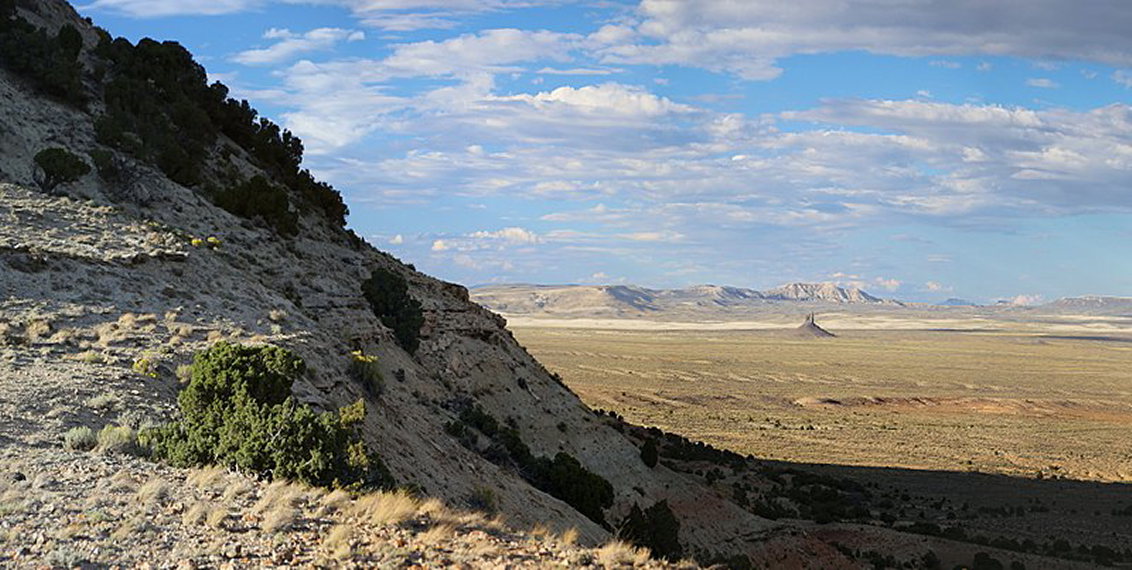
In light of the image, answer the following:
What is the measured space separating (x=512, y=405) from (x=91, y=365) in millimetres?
16665

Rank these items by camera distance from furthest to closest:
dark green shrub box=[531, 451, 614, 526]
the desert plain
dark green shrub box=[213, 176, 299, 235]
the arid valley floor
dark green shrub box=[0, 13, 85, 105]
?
the desert plain < the arid valley floor < dark green shrub box=[213, 176, 299, 235] < dark green shrub box=[0, 13, 85, 105] < dark green shrub box=[531, 451, 614, 526]

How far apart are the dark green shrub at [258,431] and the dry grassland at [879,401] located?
4099 cm

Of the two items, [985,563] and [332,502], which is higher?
[332,502]

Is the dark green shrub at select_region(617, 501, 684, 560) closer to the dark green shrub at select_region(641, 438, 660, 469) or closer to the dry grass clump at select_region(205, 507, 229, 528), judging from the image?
the dark green shrub at select_region(641, 438, 660, 469)

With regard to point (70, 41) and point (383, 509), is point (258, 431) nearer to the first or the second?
point (383, 509)

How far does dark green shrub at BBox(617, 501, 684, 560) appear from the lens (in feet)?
73.7

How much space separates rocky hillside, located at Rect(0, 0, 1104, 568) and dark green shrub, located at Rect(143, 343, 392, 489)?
0.55 metres

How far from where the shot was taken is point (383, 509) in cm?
1109

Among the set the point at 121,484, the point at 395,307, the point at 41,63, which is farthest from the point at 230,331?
the point at 41,63

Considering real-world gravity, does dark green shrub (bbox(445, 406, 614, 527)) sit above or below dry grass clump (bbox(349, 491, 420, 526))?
below

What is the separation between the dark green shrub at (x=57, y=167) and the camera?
939 inches

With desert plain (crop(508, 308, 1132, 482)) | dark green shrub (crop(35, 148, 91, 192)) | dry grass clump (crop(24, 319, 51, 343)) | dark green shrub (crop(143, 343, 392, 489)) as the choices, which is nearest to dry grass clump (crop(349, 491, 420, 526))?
dark green shrub (crop(143, 343, 392, 489))

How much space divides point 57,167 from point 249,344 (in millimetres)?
10211

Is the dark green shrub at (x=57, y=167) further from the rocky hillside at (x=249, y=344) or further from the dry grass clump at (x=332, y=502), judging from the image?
the dry grass clump at (x=332, y=502)
